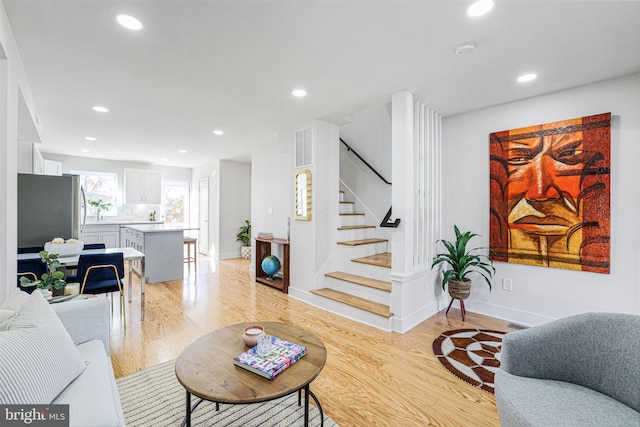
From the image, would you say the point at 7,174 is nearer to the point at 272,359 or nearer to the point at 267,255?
the point at 272,359

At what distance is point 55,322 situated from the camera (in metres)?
1.29

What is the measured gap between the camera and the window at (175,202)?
7891mm

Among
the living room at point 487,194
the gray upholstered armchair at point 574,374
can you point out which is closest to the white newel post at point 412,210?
the living room at point 487,194

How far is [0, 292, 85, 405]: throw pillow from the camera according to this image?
0.92 meters

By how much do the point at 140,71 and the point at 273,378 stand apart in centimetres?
268

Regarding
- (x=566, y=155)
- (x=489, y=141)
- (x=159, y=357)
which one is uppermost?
(x=489, y=141)

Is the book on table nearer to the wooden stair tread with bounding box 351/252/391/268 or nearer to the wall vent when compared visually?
the wooden stair tread with bounding box 351/252/391/268

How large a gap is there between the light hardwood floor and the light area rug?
0.68 ft

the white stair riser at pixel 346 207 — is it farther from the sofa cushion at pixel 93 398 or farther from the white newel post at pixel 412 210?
the sofa cushion at pixel 93 398

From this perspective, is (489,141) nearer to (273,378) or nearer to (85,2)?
(273,378)

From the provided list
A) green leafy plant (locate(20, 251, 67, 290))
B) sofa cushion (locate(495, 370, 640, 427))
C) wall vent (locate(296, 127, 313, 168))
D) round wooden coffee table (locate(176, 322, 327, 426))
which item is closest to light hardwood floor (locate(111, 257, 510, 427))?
round wooden coffee table (locate(176, 322, 327, 426))

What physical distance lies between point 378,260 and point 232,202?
455cm

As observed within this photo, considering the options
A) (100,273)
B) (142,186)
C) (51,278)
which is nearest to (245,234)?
(142,186)

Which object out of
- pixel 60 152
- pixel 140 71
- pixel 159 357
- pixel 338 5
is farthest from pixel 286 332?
pixel 60 152
